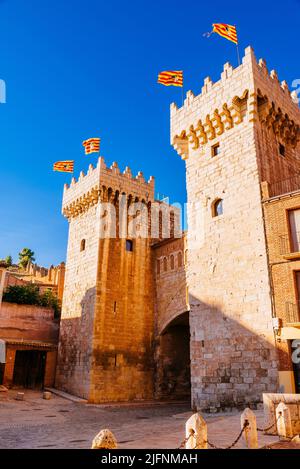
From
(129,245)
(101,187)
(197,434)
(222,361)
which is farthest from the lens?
(129,245)

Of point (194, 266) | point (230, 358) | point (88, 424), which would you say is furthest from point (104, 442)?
point (194, 266)

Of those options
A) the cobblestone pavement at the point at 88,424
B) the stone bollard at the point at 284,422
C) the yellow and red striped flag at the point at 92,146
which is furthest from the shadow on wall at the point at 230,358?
the yellow and red striped flag at the point at 92,146

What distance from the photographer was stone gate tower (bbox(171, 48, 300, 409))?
13195 mm

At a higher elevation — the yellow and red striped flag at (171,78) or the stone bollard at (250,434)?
the yellow and red striped flag at (171,78)

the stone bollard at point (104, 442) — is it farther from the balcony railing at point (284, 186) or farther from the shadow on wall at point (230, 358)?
the balcony railing at point (284, 186)

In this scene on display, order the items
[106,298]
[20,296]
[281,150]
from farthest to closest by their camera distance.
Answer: [20,296] → [106,298] → [281,150]

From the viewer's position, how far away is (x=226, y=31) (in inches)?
615

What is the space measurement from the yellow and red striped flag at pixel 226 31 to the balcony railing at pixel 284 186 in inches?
235

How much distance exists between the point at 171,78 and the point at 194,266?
865 cm

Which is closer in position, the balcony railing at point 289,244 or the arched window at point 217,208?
the balcony railing at point 289,244

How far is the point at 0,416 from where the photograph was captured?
13.9 meters

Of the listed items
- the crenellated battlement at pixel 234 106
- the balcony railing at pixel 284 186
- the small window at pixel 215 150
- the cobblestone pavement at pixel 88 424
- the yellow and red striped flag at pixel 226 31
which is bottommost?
the cobblestone pavement at pixel 88 424

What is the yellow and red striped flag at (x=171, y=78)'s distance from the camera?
17.6 meters

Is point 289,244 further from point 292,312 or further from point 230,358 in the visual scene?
point 230,358
